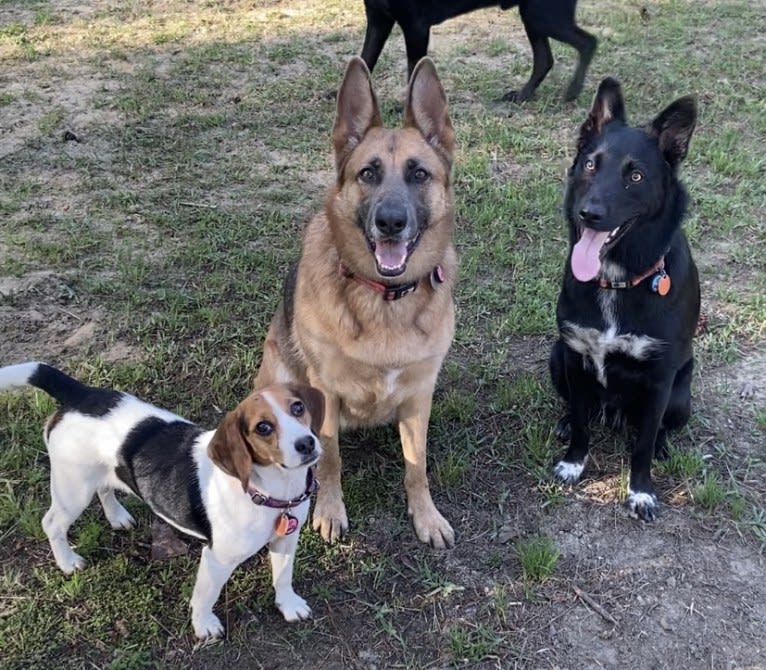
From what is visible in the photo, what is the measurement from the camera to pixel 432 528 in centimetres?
294

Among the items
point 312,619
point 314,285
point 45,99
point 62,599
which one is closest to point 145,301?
point 314,285

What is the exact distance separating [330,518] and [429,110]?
157 centimetres

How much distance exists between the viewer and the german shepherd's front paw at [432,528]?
2.92 meters

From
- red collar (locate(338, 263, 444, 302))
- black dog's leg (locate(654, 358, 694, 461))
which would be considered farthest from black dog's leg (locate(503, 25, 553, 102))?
red collar (locate(338, 263, 444, 302))

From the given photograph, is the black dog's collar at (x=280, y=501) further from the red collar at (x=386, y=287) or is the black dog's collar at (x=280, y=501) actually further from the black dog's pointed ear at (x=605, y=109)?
the black dog's pointed ear at (x=605, y=109)

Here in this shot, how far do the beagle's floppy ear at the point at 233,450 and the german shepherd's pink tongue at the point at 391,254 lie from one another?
2.64 ft

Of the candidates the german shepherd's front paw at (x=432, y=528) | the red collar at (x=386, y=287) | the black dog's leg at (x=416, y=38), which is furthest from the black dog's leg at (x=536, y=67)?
the german shepherd's front paw at (x=432, y=528)

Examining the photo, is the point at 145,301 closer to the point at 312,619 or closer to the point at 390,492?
the point at 390,492

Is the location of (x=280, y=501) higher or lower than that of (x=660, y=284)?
lower

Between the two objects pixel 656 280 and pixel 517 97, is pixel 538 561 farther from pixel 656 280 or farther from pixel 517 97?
pixel 517 97

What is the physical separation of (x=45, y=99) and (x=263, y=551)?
502cm

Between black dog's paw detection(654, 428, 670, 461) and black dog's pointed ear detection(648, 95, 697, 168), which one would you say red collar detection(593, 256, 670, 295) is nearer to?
black dog's pointed ear detection(648, 95, 697, 168)

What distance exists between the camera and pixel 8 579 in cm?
266

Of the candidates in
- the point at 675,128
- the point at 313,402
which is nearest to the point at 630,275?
the point at 675,128
